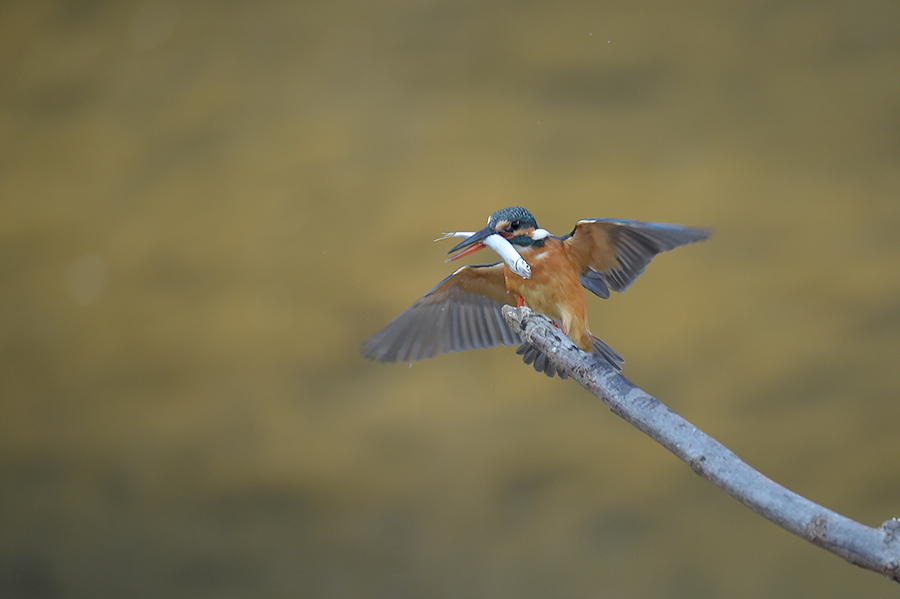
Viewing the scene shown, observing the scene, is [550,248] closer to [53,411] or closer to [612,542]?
[612,542]

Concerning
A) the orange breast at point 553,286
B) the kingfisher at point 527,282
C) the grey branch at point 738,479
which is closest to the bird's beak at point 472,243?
the kingfisher at point 527,282

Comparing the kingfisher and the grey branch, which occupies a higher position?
the kingfisher

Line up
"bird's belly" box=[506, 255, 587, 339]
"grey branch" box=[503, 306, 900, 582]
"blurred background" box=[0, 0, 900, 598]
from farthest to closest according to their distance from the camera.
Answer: "blurred background" box=[0, 0, 900, 598] < "bird's belly" box=[506, 255, 587, 339] < "grey branch" box=[503, 306, 900, 582]

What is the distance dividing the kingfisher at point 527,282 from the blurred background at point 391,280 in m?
0.79

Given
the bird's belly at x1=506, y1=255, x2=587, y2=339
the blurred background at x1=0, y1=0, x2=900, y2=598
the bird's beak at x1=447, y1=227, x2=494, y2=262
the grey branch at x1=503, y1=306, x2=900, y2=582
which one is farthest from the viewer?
the blurred background at x1=0, y1=0, x2=900, y2=598

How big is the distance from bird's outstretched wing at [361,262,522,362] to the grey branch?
2.07ft

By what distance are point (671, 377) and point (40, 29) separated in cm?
254

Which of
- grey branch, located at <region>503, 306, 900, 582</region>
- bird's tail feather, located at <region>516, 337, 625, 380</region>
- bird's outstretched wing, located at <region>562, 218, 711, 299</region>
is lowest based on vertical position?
grey branch, located at <region>503, 306, 900, 582</region>

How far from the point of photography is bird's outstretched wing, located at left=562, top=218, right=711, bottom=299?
4.96 feet

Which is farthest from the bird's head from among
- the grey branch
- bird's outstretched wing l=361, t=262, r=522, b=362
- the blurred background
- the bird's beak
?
the blurred background

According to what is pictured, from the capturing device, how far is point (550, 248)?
1.63 m

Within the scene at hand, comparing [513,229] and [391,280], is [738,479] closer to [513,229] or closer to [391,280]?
[513,229]

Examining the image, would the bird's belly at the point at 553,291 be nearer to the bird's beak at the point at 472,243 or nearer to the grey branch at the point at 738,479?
the bird's beak at the point at 472,243

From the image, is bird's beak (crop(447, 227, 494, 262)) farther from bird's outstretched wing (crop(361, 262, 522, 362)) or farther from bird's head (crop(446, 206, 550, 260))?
bird's outstretched wing (crop(361, 262, 522, 362))
